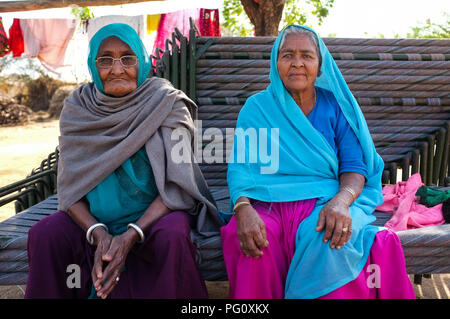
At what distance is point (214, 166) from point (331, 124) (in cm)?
132

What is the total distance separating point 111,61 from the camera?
225 centimetres

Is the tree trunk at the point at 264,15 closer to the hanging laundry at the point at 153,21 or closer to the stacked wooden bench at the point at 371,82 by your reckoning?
the hanging laundry at the point at 153,21

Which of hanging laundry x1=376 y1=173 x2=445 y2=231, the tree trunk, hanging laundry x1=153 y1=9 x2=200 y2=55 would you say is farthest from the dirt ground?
the tree trunk

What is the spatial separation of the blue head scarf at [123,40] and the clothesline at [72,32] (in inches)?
193

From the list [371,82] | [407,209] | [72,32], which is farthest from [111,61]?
[72,32]

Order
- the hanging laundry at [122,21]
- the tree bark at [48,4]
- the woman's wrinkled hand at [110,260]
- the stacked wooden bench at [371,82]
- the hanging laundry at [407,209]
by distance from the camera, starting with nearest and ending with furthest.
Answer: the woman's wrinkled hand at [110,260] → the hanging laundry at [407,209] → the stacked wooden bench at [371,82] → the tree bark at [48,4] → the hanging laundry at [122,21]

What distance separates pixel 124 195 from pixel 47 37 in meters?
7.05

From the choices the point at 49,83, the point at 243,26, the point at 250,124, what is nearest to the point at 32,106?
the point at 49,83

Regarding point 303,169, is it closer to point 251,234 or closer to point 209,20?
point 251,234

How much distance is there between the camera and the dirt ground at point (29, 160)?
2978 mm

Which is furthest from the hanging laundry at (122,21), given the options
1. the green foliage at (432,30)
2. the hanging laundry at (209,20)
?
the green foliage at (432,30)

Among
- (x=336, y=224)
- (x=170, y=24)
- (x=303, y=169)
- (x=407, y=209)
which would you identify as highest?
(x=170, y=24)

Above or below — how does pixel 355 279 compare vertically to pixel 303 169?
below

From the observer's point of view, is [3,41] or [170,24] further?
[3,41]
